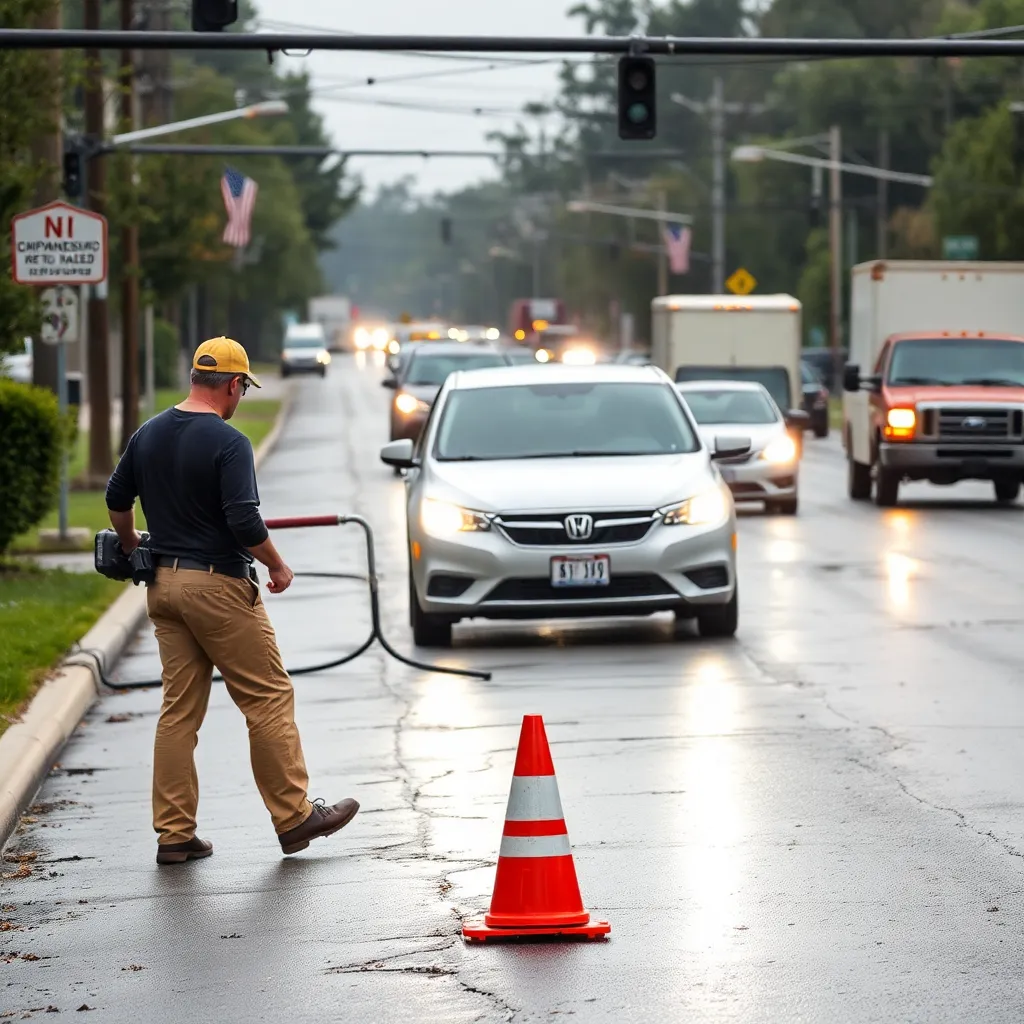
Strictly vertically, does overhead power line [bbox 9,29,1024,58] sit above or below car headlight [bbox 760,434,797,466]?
above

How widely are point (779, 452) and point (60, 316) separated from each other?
872 centimetres

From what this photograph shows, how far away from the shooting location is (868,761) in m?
10.9

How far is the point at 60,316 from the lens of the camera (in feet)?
74.8

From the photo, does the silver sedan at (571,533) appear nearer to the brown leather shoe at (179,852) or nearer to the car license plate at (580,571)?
the car license plate at (580,571)

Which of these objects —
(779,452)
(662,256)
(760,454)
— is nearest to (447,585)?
(760,454)

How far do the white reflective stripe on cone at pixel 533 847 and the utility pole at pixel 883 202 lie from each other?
79281 millimetres

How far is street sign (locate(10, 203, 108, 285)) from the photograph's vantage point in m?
20.2

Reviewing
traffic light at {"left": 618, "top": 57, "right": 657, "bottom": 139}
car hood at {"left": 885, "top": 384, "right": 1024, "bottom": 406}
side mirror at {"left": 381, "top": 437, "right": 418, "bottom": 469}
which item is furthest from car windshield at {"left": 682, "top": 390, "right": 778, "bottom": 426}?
side mirror at {"left": 381, "top": 437, "right": 418, "bottom": 469}

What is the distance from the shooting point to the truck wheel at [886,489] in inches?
1156

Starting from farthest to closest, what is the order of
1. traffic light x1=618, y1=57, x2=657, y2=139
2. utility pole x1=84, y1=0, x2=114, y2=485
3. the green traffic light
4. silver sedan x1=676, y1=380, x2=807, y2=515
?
utility pole x1=84, y1=0, x2=114, y2=485 < silver sedan x1=676, y1=380, x2=807, y2=515 < the green traffic light < traffic light x1=618, y1=57, x2=657, y2=139

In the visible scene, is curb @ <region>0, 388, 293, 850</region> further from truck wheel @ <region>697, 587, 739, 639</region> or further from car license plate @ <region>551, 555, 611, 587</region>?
truck wheel @ <region>697, 587, 739, 639</region>

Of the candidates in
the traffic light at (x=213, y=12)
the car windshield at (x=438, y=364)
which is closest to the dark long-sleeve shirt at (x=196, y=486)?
the traffic light at (x=213, y=12)

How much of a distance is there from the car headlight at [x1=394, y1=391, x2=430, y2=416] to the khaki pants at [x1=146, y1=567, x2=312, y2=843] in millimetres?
29008

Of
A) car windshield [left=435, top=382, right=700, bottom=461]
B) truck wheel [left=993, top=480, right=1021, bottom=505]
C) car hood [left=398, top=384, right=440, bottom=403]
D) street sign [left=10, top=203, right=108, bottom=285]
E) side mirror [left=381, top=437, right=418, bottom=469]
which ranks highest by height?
street sign [left=10, top=203, right=108, bottom=285]
